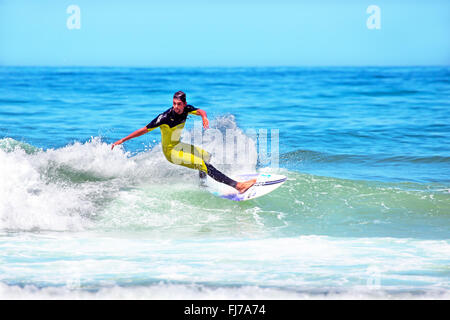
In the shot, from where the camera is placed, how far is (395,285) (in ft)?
17.3

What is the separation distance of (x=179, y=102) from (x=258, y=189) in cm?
201

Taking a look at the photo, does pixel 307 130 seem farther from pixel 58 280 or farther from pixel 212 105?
pixel 58 280

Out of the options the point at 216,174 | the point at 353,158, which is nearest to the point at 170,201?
the point at 216,174

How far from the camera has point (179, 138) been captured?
785 centimetres

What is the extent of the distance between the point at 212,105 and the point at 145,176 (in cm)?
1572

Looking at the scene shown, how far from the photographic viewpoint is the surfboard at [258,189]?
333 inches

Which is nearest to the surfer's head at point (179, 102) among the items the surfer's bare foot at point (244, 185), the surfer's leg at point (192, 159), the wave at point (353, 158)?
the surfer's leg at point (192, 159)

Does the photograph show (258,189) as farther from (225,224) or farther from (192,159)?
(192,159)

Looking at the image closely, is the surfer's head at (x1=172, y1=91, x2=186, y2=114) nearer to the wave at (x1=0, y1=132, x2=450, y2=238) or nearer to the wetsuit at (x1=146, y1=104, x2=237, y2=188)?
the wetsuit at (x1=146, y1=104, x2=237, y2=188)

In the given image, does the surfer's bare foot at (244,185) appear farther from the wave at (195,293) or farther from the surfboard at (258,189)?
the wave at (195,293)

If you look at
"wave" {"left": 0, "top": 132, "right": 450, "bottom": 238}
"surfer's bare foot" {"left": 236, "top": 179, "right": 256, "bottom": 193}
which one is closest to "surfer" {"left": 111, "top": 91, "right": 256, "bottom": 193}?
"surfer's bare foot" {"left": 236, "top": 179, "right": 256, "bottom": 193}

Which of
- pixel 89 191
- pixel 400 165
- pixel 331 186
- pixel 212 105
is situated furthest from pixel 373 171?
pixel 212 105
